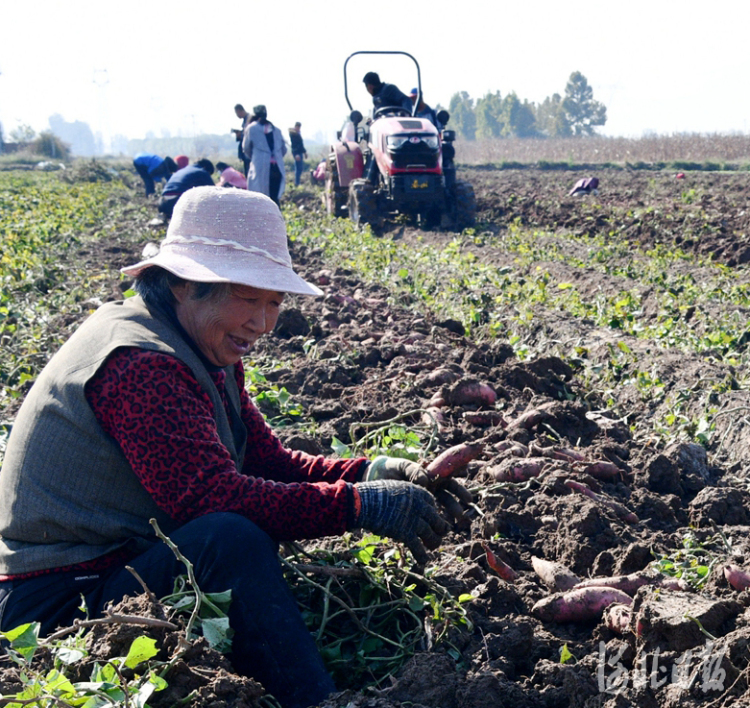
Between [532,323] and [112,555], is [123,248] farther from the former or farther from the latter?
[112,555]

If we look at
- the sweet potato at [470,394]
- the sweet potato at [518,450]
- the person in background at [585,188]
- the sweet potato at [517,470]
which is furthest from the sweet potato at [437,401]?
the person in background at [585,188]

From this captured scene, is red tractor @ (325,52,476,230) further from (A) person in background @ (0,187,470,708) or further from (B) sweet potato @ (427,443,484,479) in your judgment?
(A) person in background @ (0,187,470,708)

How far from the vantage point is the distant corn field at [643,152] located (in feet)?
101

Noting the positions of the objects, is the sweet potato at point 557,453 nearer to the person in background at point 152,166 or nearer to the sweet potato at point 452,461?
the sweet potato at point 452,461

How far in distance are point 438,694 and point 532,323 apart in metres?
4.10

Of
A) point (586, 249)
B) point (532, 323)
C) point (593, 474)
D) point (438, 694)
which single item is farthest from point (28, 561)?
point (586, 249)

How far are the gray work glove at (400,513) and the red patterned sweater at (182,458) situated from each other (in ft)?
0.16

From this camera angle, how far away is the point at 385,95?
11.9 meters

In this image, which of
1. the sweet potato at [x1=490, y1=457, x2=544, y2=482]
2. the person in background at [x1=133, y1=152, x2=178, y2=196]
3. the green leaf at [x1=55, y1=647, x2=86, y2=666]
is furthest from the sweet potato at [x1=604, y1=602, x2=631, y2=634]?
the person in background at [x1=133, y1=152, x2=178, y2=196]

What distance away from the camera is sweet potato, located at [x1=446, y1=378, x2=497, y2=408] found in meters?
4.12

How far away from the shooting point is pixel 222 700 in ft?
5.50

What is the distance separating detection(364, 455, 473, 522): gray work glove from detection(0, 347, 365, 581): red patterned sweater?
0.34 metres

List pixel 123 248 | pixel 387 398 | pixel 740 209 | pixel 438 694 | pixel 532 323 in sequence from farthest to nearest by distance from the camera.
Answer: pixel 740 209, pixel 123 248, pixel 532 323, pixel 387 398, pixel 438 694

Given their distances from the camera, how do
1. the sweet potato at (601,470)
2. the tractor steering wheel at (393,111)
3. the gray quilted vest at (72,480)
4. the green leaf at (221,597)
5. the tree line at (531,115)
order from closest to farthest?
the green leaf at (221,597), the gray quilted vest at (72,480), the sweet potato at (601,470), the tractor steering wheel at (393,111), the tree line at (531,115)
